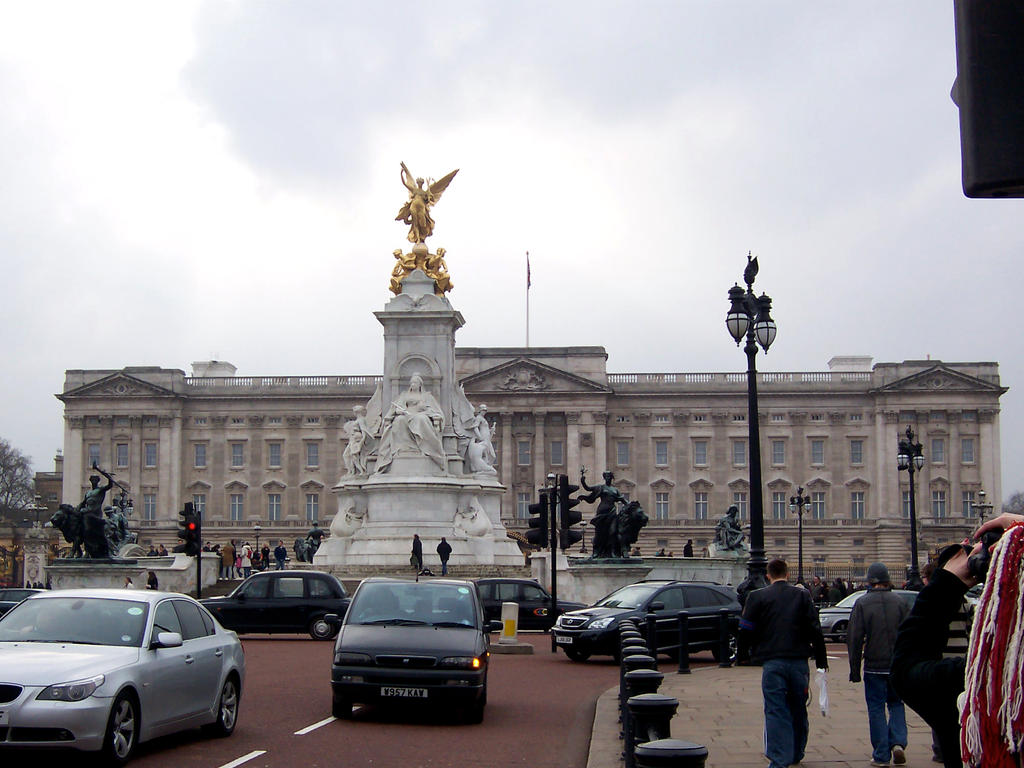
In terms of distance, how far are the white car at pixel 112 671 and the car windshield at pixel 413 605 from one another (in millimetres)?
2126

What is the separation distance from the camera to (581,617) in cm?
2419

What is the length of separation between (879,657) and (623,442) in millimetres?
90807

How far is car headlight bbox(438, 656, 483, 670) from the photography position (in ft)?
48.6

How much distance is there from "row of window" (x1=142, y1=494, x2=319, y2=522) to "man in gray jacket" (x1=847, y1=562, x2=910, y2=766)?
303 feet

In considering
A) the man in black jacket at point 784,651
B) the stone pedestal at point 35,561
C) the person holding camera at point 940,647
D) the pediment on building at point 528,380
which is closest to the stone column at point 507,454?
the pediment on building at point 528,380

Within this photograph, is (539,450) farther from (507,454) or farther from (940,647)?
(940,647)

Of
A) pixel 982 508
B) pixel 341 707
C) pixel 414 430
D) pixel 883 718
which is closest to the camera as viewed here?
pixel 883 718

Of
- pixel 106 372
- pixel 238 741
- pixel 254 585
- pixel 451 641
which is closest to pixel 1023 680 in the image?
pixel 238 741

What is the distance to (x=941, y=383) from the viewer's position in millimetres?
99250

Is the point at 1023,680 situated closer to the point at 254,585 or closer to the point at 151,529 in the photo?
the point at 254,585

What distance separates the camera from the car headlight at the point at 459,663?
14.8 meters

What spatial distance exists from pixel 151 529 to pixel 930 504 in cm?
5968

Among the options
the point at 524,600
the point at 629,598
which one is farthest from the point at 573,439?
the point at 629,598

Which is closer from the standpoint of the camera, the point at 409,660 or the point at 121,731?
the point at 121,731
